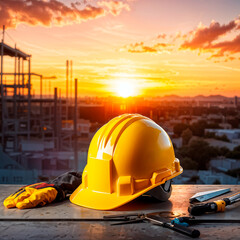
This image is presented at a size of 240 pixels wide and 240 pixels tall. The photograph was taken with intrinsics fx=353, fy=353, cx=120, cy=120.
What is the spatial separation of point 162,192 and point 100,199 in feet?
2.82

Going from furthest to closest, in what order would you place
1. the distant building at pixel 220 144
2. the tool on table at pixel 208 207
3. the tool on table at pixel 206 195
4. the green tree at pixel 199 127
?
the green tree at pixel 199 127 → the distant building at pixel 220 144 → the tool on table at pixel 206 195 → the tool on table at pixel 208 207

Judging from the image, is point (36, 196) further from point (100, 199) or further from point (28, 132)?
point (28, 132)

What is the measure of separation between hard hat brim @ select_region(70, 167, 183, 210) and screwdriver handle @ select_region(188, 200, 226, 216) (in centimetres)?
59

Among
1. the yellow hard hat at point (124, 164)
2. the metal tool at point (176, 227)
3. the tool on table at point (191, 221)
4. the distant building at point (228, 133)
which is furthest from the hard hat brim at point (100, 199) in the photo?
the distant building at point (228, 133)

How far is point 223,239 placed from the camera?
3.43 meters

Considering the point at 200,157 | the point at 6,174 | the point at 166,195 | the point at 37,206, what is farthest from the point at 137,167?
the point at 200,157

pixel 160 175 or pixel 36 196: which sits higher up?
pixel 160 175

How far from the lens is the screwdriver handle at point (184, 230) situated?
3.46m

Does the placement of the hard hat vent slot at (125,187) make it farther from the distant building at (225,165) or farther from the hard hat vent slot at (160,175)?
the distant building at (225,165)

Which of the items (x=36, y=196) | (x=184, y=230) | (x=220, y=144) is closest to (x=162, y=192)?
(x=184, y=230)

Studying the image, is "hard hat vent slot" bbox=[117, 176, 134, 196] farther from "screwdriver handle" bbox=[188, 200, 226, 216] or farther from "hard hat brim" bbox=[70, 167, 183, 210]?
"screwdriver handle" bbox=[188, 200, 226, 216]

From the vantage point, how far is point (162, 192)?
15.8 feet

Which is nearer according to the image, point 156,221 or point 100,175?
point 156,221

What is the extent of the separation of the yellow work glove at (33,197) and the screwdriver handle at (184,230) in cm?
174
